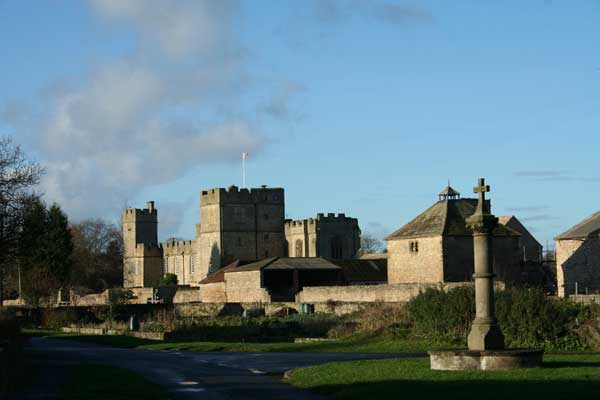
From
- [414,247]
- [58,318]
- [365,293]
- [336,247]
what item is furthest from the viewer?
[336,247]

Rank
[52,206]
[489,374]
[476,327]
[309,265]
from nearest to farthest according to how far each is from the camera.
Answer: [489,374] < [476,327] < [309,265] < [52,206]

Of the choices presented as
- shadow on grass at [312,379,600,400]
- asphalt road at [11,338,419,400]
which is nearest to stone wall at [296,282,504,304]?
asphalt road at [11,338,419,400]

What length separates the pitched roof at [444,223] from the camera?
210ft

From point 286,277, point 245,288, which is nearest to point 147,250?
point 245,288

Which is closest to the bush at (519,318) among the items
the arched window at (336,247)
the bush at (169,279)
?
the arched window at (336,247)

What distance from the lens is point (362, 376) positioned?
23.3 meters

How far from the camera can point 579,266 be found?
59.5 metres

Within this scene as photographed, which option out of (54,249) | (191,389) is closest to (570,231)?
(191,389)

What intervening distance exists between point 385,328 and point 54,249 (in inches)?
2417

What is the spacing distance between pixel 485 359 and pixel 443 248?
131 ft

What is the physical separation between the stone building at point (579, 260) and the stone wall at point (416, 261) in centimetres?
719

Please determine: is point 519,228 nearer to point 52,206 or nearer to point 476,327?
point 52,206

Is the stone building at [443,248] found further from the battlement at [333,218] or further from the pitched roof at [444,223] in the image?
the battlement at [333,218]

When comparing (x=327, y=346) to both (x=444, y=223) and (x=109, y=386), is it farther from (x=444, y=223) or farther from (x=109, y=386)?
(x=444, y=223)
